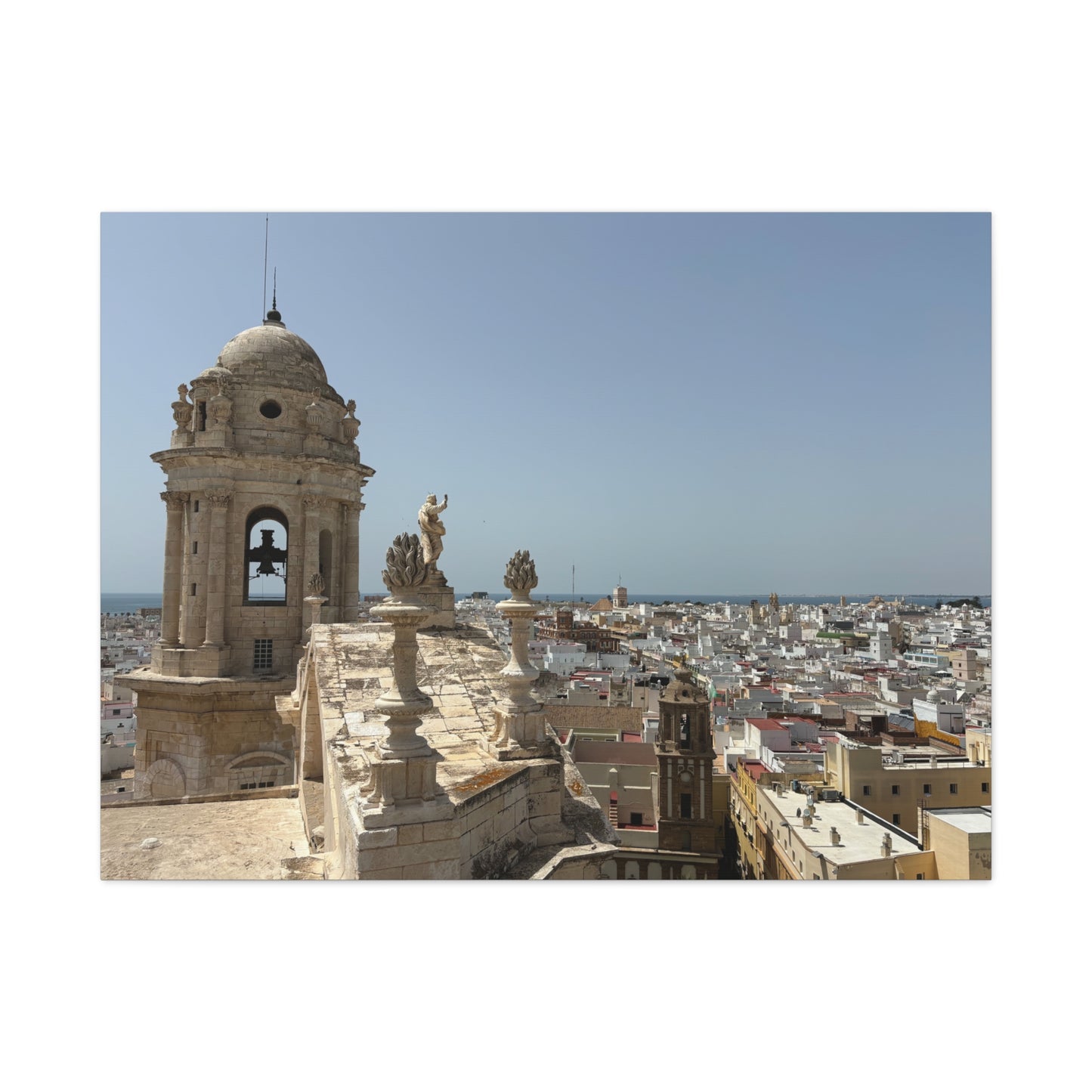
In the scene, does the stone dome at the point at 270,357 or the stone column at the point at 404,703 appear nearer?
the stone column at the point at 404,703

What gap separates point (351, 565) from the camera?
14.1 meters

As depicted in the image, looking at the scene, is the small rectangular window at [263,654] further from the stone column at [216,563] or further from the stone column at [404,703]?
the stone column at [404,703]

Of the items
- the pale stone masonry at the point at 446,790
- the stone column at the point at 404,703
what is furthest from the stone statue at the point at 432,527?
the stone column at the point at 404,703

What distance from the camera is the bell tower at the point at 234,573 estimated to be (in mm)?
12164

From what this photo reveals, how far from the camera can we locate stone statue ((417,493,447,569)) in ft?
25.1

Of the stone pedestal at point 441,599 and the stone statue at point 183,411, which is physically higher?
the stone statue at point 183,411

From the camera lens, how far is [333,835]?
543cm

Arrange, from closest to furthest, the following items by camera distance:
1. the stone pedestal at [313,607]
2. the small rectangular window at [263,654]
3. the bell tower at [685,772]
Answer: the stone pedestal at [313,607] < the small rectangular window at [263,654] < the bell tower at [685,772]

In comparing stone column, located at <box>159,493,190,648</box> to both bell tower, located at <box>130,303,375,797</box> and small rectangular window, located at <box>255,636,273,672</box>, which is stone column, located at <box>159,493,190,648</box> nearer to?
bell tower, located at <box>130,303,375,797</box>

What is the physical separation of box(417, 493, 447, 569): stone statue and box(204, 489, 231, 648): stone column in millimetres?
6573

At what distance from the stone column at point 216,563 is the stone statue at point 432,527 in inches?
→ 259

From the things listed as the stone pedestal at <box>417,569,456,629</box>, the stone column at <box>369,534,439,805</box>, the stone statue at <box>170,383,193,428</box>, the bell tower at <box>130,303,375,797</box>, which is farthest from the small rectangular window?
the stone column at <box>369,534,439,805</box>
